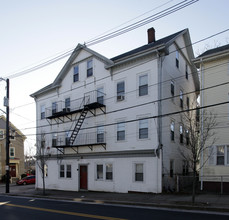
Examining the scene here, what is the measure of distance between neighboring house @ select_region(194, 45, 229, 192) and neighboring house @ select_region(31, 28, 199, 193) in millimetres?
2255

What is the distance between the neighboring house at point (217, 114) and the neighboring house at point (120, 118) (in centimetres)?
225

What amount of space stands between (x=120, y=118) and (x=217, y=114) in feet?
24.0

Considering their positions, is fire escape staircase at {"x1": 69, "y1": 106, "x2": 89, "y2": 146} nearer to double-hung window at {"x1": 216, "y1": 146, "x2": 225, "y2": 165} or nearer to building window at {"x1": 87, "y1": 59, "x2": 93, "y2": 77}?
building window at {"x1": 87, "y1": 59, "x2": 93, "y2": 77}

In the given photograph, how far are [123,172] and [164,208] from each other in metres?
6.98

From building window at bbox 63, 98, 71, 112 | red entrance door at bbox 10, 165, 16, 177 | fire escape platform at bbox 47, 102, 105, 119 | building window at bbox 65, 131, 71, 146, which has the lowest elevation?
red entrance door at bbox 10, 165, 16, 177

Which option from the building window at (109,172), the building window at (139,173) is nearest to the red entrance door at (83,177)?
the building window at (109,172)

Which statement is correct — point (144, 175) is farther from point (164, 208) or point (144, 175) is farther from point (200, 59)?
point (200, 59)

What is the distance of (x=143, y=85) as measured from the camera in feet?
64.7

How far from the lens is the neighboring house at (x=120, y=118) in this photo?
1886cm

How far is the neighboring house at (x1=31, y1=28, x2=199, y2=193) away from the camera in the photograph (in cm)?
1886

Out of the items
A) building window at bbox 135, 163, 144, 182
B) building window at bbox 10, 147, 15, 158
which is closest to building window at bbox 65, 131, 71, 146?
building window at bbox 135, 163, 144, 182

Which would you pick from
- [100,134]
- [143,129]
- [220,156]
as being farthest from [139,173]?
[220,156]

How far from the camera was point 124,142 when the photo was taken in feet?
66.1

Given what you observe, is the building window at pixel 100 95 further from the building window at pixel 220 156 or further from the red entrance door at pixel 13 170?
the red entrance door at pixel 13 170
